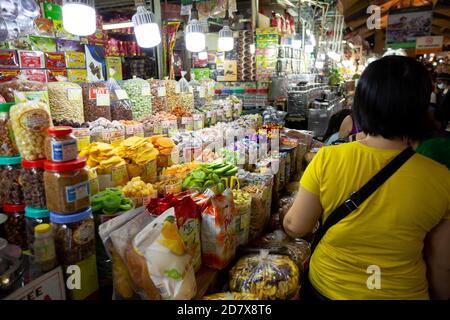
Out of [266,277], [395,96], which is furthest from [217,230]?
[395,96]

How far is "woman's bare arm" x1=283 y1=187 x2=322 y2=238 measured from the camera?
49.9 inches

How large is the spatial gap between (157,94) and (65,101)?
39.8 inches

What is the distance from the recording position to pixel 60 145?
1159 millimetres

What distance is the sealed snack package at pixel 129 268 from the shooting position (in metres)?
1.24

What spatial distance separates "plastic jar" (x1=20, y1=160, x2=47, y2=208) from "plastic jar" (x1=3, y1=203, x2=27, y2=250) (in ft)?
0.37

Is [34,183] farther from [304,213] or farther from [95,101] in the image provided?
[95,101]

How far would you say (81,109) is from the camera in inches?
94.0

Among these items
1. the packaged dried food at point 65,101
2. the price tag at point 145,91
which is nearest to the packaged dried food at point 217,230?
the packaged dried food at point 65,101

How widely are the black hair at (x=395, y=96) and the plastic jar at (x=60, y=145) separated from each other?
1.09 m

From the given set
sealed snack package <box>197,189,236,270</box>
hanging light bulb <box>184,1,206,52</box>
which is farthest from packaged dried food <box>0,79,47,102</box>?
hanging light bulb <box>184,1,206,52</box>

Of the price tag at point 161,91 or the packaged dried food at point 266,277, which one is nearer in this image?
the packaged dried food at point 266,277

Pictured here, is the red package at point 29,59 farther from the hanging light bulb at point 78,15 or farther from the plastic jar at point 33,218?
the plastic jar at point 33,218

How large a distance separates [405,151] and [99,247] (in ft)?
4.30
